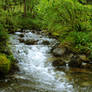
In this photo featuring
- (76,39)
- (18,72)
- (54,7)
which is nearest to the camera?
(18,72)

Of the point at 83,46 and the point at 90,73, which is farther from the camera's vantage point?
the point at 83,46

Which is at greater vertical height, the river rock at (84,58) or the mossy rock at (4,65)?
the mossy rock at (4,65)

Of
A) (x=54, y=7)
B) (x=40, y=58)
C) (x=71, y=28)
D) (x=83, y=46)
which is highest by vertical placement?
(x=54, y=7)

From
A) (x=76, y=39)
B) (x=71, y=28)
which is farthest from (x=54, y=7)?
(x=76, y=39)

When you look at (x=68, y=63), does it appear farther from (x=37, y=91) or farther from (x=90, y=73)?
(x=37, y=91)

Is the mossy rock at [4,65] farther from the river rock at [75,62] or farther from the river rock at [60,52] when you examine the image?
the river rock at [60,52]

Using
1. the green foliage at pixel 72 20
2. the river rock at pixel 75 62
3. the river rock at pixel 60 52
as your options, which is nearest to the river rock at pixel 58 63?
the river rock at pixel 75 62

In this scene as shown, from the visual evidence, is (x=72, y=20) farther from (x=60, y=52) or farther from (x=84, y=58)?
(x=84, y=58)

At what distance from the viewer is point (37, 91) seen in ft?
18.0

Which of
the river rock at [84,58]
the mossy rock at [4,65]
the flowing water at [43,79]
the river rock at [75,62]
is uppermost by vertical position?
the mossy rock at [4,65]

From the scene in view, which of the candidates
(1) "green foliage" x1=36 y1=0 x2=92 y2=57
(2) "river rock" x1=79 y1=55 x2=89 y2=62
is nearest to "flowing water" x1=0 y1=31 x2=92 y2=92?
(2) "river rock" x1=79 y1=55 x2=89 y2=62

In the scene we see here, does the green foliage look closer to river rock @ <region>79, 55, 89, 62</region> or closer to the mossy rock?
river rock @ <region>79, 55, 89, 62</region>

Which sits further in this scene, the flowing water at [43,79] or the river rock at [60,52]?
the river rock at [60,52]

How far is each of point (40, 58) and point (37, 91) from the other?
405 cm
